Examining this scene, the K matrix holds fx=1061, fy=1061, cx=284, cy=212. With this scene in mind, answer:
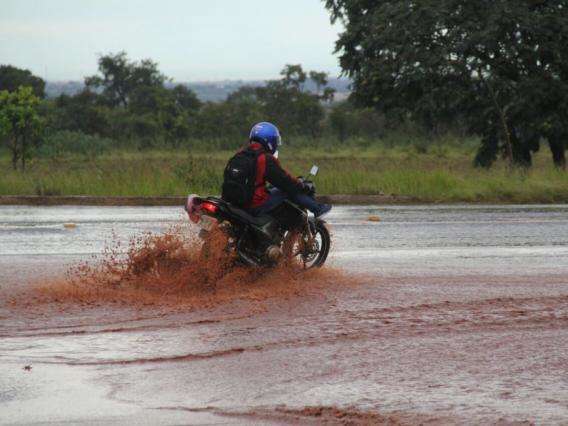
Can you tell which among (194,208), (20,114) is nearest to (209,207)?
(194,208)

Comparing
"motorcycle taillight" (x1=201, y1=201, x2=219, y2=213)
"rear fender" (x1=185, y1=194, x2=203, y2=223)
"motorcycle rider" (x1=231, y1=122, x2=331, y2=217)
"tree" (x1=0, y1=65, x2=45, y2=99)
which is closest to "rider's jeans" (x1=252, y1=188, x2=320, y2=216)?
"motorcycle rider" (x1=231, y1=122, x2=331, y2=217)

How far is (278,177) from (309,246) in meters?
0.98

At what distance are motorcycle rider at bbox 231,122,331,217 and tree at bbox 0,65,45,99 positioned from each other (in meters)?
76.0

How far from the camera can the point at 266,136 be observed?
10.1 metres

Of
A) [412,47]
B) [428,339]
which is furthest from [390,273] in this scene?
[412,47]

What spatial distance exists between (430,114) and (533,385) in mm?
29251

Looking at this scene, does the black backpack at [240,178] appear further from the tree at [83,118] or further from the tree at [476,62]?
the tree at [83,118]

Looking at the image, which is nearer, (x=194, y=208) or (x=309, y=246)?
(x=194, y=208)

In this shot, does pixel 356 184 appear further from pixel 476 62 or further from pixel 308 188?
pixel 308 188

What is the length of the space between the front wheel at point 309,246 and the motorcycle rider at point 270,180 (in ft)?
1.27

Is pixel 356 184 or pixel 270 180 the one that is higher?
pixel 270 180

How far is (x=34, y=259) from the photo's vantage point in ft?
40.2

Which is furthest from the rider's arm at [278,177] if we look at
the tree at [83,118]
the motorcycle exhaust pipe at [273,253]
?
the tree at [83,118]

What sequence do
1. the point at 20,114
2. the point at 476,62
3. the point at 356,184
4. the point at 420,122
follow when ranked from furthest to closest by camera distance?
1. the point at 420,122
2. the point at 476,62
3. the point at 20,114
4. the point at 356,184
